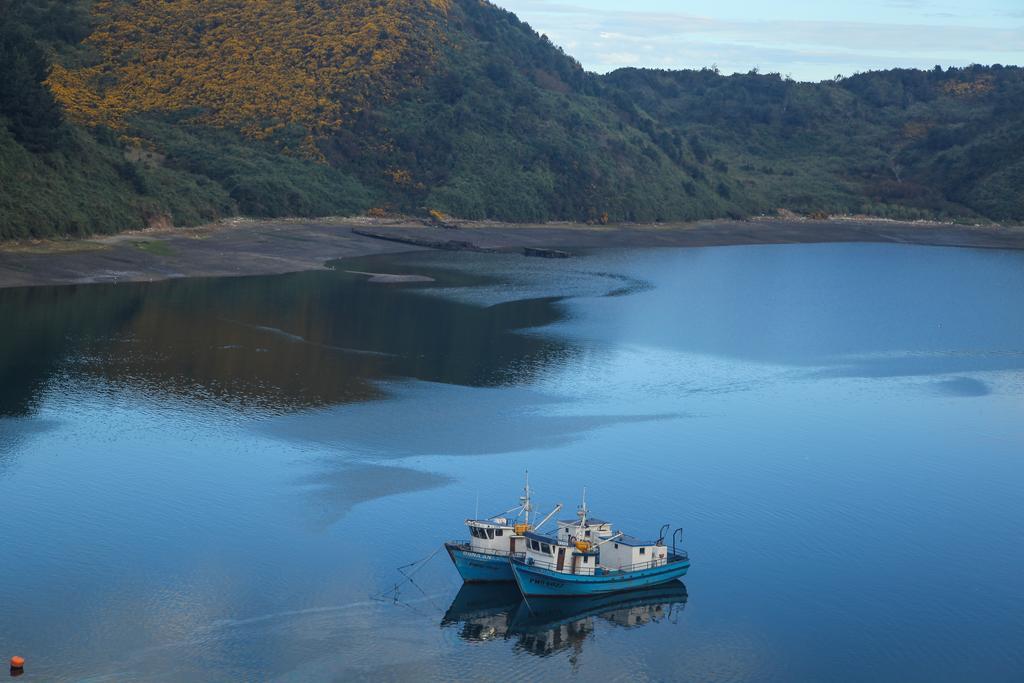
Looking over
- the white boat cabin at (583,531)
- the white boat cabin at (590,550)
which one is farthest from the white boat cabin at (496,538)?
the white boat cabin at (583,531)

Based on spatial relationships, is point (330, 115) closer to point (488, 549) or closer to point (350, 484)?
point (350, 484)

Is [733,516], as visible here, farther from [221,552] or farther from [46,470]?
[46,470]

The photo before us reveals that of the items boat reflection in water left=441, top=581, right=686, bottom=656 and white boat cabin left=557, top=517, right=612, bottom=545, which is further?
white boat cabin left=557, top=517, right=612, bottom=545

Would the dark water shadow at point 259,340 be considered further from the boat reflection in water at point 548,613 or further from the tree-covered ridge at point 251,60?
the tree-covered ridge at point 251,60

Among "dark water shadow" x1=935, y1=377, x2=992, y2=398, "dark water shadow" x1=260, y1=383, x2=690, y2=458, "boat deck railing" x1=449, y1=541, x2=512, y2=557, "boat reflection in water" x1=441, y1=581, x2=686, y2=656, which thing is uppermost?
"dark water shadow" x1=935, y1=377, x2=992, y2=398

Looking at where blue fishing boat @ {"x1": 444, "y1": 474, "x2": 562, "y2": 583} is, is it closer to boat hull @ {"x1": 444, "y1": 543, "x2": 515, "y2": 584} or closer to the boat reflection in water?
boat hull @ {"x1": 444, "y1": 543, "x2": 515, "y2": 584}

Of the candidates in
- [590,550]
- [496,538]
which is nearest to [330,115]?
[496,538]

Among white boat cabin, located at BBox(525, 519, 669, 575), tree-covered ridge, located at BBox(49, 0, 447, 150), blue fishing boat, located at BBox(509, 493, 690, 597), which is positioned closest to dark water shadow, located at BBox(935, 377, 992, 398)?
blue fishing boat, located at BBox(509, 493, 690, 597)
